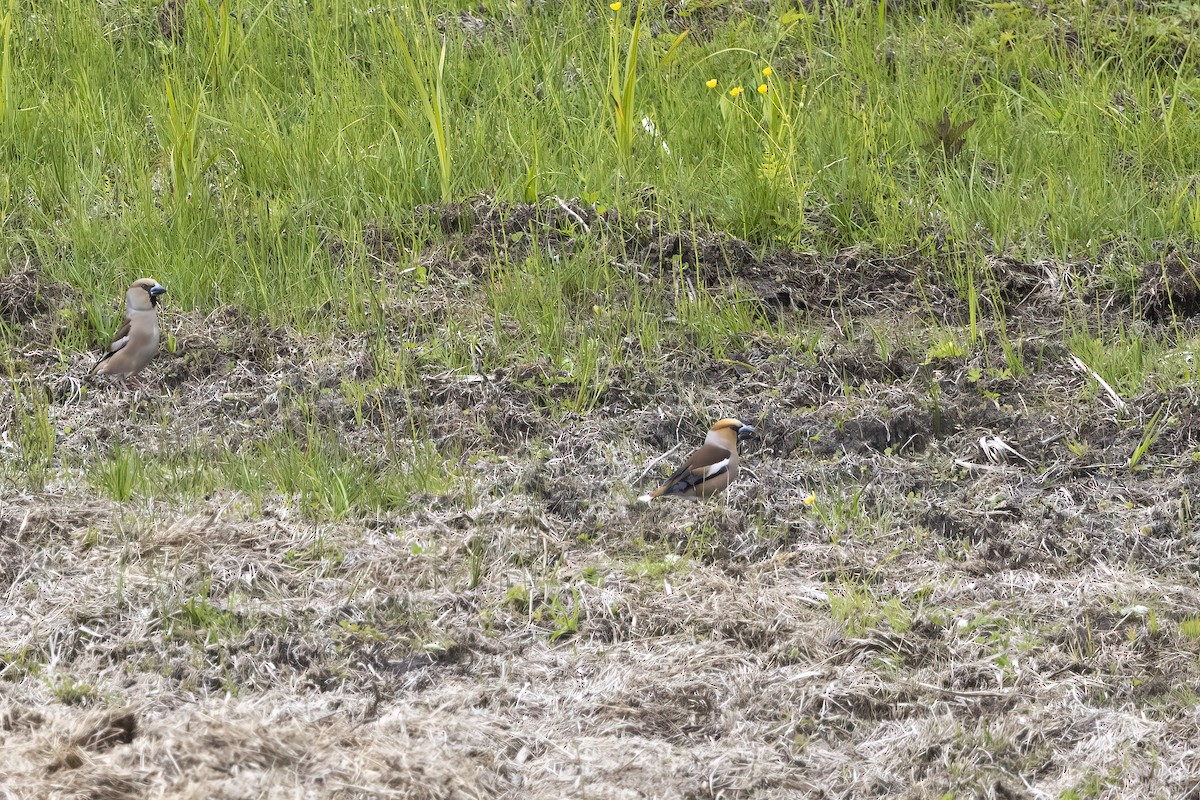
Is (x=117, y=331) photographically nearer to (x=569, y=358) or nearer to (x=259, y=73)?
(x=569, y=358)

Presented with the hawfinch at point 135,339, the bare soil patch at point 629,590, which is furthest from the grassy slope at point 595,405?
the hawfinch at point 135,339

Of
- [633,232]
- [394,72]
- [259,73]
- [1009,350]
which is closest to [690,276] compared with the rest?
[633,232]

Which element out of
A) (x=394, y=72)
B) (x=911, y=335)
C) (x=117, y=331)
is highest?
(x=394, y=72)

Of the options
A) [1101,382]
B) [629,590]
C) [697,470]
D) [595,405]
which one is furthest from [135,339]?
[1101,382]

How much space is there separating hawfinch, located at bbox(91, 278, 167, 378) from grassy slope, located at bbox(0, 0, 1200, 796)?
0.46 feet

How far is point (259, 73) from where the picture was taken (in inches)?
317

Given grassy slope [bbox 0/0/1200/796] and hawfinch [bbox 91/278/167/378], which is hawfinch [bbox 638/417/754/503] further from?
hawfinch [bbox 91/278/167/378]

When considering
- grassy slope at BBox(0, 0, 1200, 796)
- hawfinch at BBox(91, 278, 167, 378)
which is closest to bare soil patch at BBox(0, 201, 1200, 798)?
grassy slope at BBox(0, 0, 1200, 796)

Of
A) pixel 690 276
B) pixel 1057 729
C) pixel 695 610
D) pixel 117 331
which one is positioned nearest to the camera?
pixel 1057 729

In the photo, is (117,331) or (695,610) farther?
(117,331)

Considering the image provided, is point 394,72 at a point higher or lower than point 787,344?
higher

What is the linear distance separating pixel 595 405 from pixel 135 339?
2.04 metres

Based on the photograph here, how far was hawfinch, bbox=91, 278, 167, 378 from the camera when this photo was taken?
5.81 meters

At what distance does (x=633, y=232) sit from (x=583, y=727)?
3650mm
